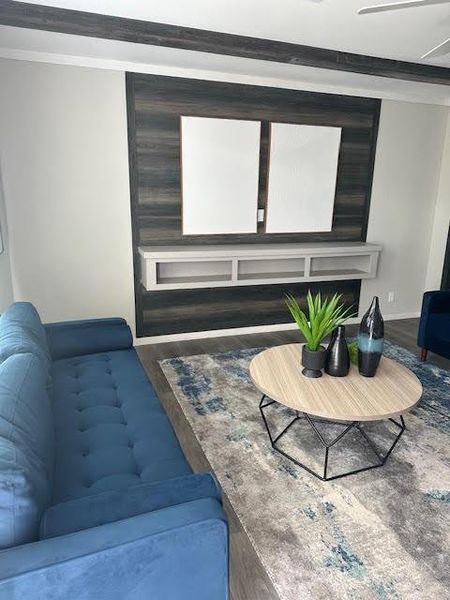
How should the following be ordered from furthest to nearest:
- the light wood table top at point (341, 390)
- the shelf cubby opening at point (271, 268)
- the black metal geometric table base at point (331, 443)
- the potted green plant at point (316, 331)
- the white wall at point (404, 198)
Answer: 1. the white wall at point (404, 198)
2. the shelf cubby opening at point (271, 268)
3. the potted green plant at point (316, 331)
4. the black metal geometric table base at point (331, 443)
5. the light wood table top at point (341, 390)

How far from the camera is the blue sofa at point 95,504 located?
1029 mm

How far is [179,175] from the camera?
377cm

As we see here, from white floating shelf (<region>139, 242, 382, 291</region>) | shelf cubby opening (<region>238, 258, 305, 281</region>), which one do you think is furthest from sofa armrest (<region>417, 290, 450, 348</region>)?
shelf cubby opening (<region>238, 258, 305, 281</region>)

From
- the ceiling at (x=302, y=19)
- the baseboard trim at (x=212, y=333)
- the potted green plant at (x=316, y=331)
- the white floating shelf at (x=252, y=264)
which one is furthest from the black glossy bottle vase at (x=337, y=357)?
the baseboard trim at (x=212, y=333)

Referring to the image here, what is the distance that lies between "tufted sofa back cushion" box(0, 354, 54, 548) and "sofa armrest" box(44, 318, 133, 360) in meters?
0.72

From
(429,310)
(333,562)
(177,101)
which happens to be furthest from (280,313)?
(333,562)

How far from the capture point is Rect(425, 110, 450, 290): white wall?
4711 millimetres

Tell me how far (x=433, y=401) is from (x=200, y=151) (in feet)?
9.24

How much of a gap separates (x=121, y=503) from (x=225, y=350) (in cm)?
268

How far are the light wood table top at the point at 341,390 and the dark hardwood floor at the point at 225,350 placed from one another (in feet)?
1.92

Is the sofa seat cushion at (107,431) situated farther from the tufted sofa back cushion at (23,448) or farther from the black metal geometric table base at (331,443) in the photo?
the black metal geometric table base at (331,443)

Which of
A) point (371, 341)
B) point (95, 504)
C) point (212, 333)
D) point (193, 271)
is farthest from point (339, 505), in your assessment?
point (193, 271)

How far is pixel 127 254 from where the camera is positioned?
3.79 m

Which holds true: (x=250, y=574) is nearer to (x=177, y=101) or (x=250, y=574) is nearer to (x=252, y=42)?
(x=252, y=42)
